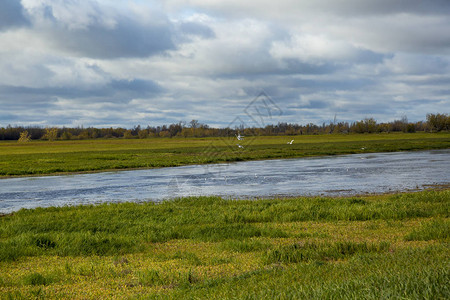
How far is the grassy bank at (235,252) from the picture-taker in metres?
6.61

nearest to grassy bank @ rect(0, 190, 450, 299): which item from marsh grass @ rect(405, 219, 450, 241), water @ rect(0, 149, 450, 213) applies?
marsh grass @ rect(405, 219, 450, 241)

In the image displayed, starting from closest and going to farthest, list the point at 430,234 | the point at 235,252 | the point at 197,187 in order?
the point at 235,252 < the point at 430,234 < the point at 197,187

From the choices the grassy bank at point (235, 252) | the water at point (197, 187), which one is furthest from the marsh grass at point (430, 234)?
the water at point (197, 187)

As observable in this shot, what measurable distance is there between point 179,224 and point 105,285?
7.10 metres

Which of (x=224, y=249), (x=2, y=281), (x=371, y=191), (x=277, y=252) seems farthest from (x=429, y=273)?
(x=371, y=191)

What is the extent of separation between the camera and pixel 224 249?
11508 mm

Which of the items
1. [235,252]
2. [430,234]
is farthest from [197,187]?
[430,234]

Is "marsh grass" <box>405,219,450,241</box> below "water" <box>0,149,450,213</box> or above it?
above

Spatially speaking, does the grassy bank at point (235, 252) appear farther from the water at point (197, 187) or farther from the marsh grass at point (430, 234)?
the water at point (197, 187)

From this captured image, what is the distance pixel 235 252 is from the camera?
11078 millimetres

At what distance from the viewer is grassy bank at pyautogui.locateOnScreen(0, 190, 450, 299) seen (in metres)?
6.61

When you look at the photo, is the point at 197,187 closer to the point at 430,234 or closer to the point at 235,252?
the point at 235,252

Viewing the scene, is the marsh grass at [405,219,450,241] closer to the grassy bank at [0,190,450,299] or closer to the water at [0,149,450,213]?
the grassy bank at [0,190,450,299]

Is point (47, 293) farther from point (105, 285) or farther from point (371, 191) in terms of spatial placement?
point (371, 191)
